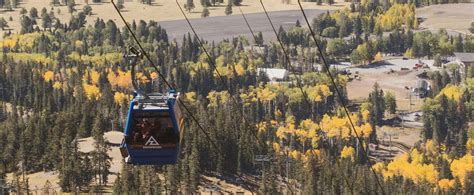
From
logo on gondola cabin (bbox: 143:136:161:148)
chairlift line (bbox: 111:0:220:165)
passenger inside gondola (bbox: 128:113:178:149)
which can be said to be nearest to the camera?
chairlift line (bbox: 111:0:220:165)

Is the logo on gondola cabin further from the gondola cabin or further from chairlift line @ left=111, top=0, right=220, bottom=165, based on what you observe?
chairlift line @ left=111, top=0, right=220, bottom=165

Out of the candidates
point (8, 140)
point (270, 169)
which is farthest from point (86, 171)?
point (270, 169)

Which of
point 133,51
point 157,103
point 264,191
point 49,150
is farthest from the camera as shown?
point 49,150

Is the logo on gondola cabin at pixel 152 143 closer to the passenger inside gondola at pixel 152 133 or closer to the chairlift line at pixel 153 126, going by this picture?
the passenger inside gondola at pixel 152 133

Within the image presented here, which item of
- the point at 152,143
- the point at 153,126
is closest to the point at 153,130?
the point at 153,126

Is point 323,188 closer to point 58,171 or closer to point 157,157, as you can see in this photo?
point 58,171

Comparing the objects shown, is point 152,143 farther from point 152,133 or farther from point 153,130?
point 153,130

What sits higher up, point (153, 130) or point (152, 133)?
point (153, 130)

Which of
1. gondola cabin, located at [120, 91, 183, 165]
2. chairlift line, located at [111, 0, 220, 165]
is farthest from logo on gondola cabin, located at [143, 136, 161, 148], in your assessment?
chairlift line, located at [111, 0, 220, 165]
